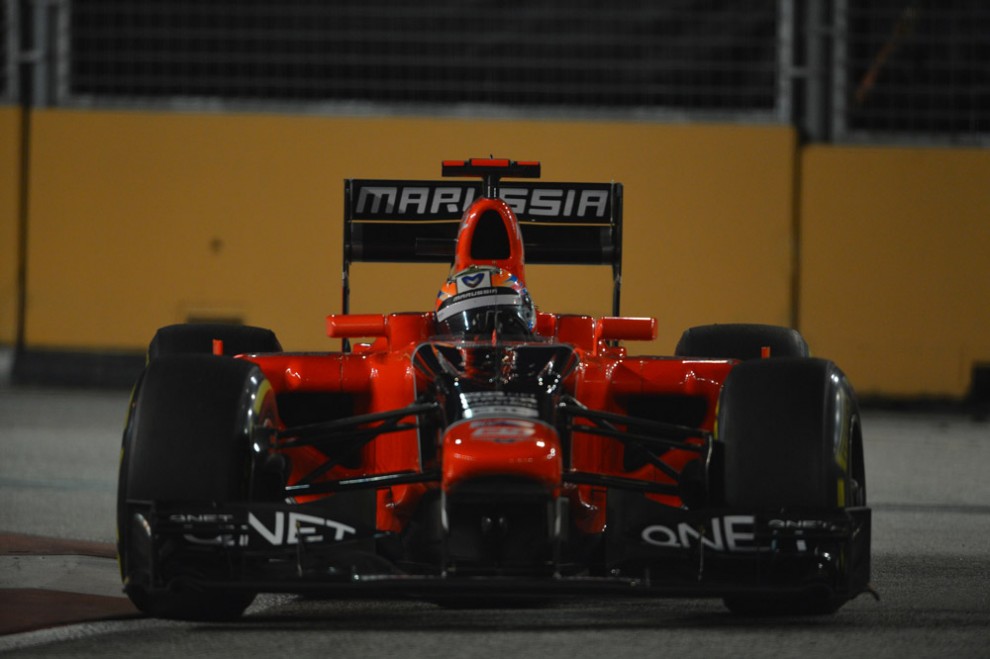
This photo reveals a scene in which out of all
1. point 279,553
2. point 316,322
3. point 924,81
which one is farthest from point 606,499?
point 924,81

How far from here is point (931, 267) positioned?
16312mm

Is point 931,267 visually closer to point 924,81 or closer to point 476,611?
point 924,81

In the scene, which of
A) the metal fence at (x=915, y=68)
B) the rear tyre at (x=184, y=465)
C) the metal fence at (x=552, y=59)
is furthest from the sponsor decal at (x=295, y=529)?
the metal fence at (x=915, y=68)

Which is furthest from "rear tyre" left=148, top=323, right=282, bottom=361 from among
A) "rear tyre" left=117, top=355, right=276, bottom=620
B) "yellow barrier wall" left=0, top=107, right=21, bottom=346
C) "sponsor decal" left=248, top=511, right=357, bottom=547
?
"yellow barrier wall" left=0, top=107, right=21, bottom=346

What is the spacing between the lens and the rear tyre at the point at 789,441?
19.2ft

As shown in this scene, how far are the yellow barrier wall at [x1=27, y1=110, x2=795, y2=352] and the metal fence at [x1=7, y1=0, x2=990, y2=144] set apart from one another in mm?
318

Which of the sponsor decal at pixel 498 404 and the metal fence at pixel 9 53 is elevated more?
the metal fence at pixel 9 53

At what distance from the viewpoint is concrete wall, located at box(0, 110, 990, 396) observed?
53.4ft

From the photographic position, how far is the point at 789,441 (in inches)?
233

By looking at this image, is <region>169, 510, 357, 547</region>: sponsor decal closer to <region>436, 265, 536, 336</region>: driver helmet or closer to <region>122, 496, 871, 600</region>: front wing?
<region>122, 496, 871, 600</region>: front wing

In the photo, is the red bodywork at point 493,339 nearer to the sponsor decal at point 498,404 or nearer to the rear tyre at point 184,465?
the sponsor decal at point 498,404

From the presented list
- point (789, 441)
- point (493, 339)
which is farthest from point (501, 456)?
point (493, 339)

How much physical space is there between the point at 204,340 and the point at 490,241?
4.72 ft

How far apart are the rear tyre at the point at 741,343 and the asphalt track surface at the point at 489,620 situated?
1007 mm
